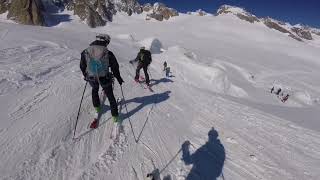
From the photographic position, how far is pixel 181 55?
2905cm

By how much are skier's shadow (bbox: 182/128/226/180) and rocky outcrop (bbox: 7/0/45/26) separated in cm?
11376

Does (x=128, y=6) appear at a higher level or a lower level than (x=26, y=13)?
lower

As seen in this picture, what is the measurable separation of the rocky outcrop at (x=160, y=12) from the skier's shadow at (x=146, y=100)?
163 meters

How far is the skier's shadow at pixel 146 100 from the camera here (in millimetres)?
9398

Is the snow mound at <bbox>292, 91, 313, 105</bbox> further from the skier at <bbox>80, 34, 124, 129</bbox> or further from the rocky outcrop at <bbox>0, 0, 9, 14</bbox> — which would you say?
the rocky outcrop at <bbox>0, 0, 9, 14</bbox>

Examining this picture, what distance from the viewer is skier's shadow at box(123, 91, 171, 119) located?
30.8 ft

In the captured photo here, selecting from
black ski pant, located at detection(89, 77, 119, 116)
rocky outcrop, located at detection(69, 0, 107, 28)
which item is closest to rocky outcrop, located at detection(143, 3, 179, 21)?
rocky outcrop, located at detection(69, 0, 107, 28)

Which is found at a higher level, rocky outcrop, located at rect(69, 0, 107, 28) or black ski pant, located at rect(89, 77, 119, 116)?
black ski pant, located at rect(89, 77, 119, 116)

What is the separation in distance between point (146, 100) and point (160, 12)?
177773 mm

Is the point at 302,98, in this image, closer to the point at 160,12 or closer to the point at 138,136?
the point at 138,136

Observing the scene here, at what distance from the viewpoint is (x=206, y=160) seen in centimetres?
734

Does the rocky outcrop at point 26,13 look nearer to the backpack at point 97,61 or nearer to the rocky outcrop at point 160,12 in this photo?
the rocky outcrop at point 160,12

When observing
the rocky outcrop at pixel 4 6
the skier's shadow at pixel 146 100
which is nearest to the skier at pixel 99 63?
the skier's shadow at pixel 146 100

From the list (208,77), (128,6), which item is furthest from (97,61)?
(128,6)
